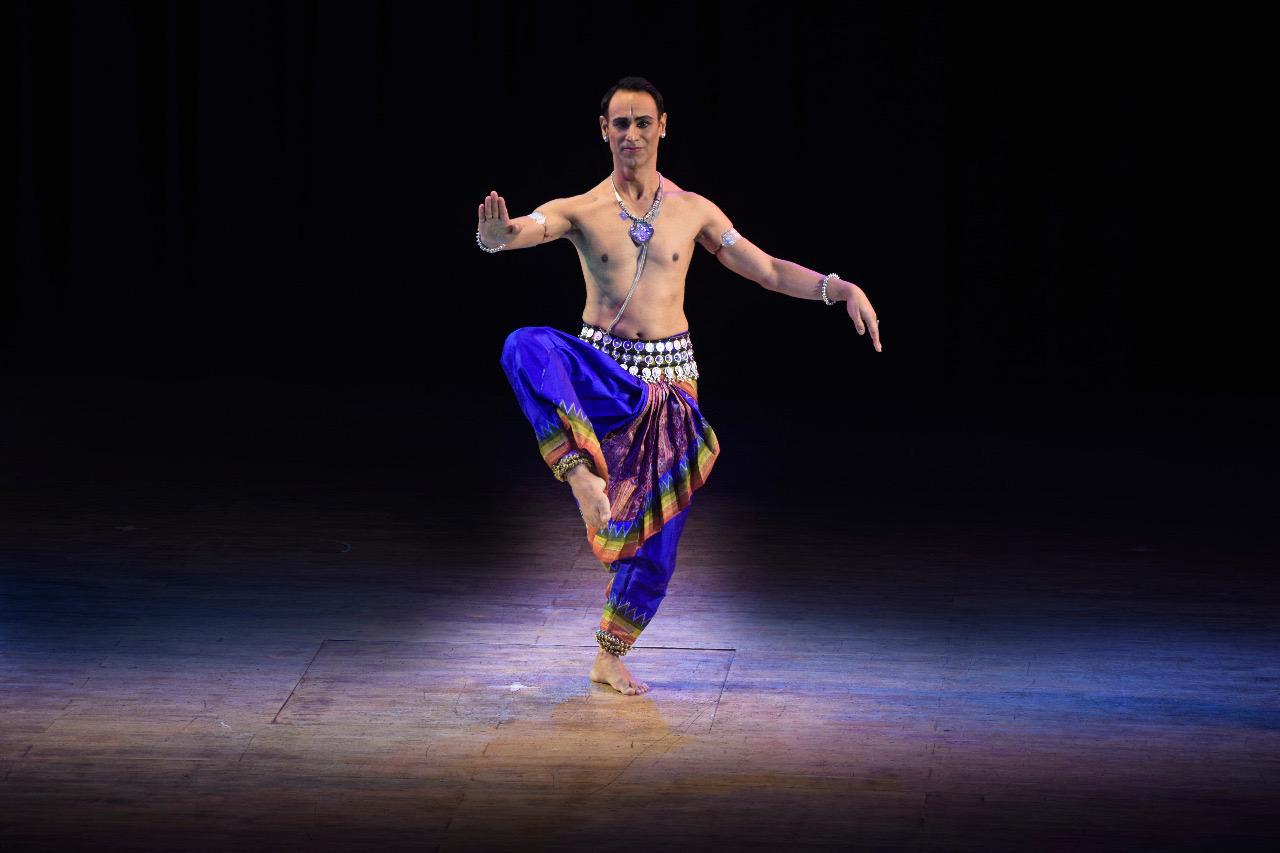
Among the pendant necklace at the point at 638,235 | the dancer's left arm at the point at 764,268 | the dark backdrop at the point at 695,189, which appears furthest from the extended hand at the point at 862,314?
the dark backdrop at the point at 695,189

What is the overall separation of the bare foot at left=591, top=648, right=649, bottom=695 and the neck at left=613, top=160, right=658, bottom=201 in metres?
0.95

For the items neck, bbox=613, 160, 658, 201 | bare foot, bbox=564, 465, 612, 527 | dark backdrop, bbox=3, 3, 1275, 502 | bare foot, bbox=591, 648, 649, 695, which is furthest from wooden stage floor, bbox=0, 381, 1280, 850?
dark backdrop, bbox=3, 3, 1275, 502

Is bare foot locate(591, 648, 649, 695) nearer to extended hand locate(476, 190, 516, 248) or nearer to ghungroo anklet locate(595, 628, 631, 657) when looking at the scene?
ghungroo anklet locate(595, 628, 631, 657)

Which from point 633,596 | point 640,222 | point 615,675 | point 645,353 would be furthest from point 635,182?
point 615,675

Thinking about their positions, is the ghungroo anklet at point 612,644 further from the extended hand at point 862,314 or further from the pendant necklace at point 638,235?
the extended hand at point 862,314

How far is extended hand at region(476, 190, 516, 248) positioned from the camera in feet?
11.9

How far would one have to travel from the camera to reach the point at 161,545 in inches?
197

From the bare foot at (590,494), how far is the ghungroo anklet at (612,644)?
0.33m

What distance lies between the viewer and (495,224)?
3.65 m

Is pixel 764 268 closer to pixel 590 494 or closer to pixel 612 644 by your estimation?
pixel 590 494

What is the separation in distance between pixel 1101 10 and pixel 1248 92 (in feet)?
2.10

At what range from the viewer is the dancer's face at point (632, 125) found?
3.80m

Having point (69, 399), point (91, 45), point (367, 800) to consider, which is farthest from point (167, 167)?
point (367, 800)

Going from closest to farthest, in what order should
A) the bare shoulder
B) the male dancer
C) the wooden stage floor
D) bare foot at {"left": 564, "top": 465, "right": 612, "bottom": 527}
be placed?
the wooden stage floor
bare foot at {"left": 564, "top": 465, "right": 612, "bottom": 527}
the male dancer
the bare shoulder
